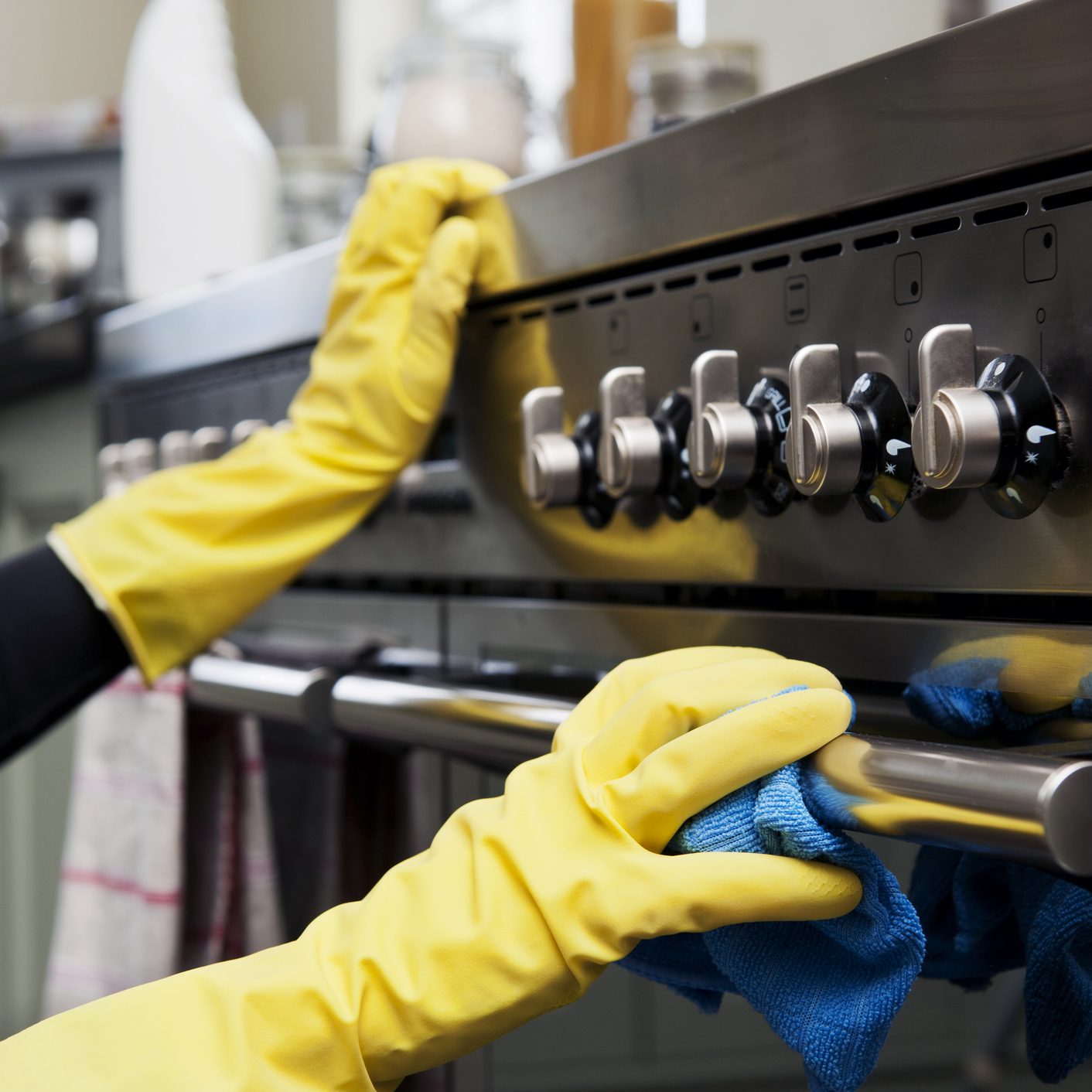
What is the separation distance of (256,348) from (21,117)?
1103 millimetres

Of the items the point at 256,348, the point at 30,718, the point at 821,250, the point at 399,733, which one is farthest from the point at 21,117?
the point at 821,250

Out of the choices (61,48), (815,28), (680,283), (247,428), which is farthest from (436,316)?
(61,48)

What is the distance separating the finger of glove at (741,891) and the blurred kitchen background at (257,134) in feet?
1.67

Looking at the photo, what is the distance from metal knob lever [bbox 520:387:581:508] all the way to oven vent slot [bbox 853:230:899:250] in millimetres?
178

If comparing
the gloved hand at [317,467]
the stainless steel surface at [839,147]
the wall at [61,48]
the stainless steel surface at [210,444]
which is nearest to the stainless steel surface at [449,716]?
the gloved hand at [317,467]

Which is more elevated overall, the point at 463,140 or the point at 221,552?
the point at 463,140

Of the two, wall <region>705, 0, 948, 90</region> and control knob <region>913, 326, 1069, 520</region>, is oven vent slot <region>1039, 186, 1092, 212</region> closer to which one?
control knob <region>913, 326, 1069, 520</region>

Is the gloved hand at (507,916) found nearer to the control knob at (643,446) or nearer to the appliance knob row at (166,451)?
the control knob at (643,446)

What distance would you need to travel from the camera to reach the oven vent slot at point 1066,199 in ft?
1.35

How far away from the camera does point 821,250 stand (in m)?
0.51

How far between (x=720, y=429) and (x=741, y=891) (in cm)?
19

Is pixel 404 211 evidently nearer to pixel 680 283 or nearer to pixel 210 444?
pixel 680 283

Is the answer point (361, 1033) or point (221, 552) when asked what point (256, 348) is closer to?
point (221, 552)

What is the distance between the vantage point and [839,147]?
491 millimetres
